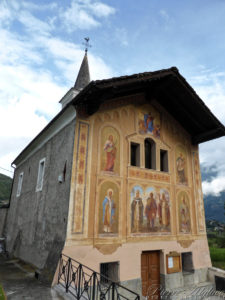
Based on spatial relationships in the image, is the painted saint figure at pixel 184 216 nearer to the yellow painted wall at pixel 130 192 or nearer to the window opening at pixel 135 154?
the yellow painted wall at pixel 130 192

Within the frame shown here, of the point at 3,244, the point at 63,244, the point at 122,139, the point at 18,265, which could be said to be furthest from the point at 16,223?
the point at 122,139

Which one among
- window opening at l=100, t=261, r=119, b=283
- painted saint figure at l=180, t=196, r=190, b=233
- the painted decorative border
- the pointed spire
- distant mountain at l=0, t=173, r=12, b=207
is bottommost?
window opening at l=100, t=261, r=119, b=283

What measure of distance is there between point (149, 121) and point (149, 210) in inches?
166

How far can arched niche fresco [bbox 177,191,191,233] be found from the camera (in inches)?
411

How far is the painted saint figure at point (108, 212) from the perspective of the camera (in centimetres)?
823

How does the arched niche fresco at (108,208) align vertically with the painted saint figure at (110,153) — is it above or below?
below

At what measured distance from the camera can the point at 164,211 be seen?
9.98 meters

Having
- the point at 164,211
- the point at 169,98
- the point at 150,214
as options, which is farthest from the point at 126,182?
the point at 169,98

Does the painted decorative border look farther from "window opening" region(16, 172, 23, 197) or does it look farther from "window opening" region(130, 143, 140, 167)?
"window opening" region(16, 172, 23, 197)

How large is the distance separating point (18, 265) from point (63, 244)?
439cm

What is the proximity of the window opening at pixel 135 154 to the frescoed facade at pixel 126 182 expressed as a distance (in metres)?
0.05

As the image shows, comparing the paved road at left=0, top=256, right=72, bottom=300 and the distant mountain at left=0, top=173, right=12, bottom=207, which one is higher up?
the distant mountain at left=0, top=173, right=12, bottom=207

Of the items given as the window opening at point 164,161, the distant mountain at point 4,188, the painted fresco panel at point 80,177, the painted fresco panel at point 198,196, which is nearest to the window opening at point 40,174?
the painted fresco panel at point 80,177

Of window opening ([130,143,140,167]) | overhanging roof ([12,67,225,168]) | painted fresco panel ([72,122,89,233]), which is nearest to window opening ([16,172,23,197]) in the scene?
overhanging roof ([12,67,225,168])
